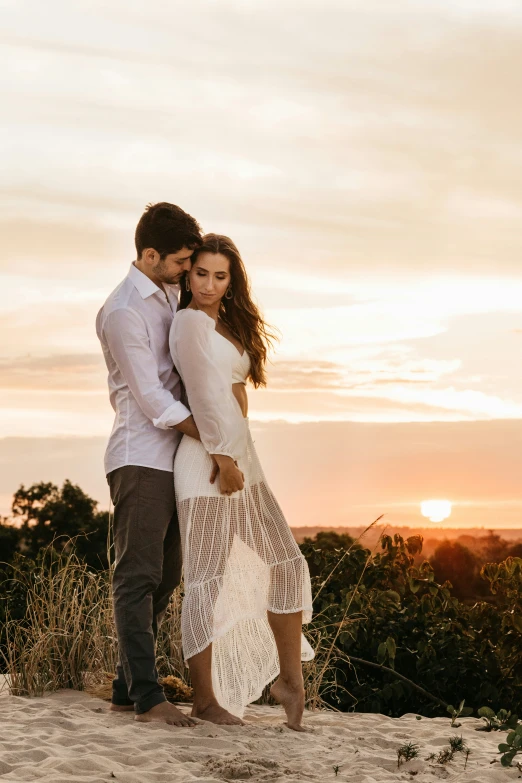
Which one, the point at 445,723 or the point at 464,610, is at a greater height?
the point at 464,610

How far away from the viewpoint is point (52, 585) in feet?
19.5

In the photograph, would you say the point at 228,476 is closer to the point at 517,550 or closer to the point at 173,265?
the point at 173,265

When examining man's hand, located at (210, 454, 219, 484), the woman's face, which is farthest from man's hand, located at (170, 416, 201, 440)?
the woman's face

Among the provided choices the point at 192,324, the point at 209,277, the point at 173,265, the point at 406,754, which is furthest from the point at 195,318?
the point at 406,754

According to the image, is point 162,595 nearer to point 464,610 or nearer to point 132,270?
point 132,270

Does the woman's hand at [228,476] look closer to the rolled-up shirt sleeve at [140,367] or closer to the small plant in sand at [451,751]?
the rolled-up shirt sleeve at [140,367]

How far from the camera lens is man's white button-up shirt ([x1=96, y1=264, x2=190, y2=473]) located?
448 centimetres

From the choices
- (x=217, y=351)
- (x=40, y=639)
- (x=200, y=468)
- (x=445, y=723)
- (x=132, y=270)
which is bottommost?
(x=445, y=723)

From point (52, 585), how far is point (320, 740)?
2.14 metres

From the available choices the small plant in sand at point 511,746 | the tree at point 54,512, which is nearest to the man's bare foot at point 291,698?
the small plant in sand at point 511,746

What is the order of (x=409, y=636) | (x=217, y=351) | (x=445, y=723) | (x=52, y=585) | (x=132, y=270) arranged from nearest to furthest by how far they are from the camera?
(x=217, y=351), (x=132, y=270), (x=445, y=723), (x=52, y=585), (x=409, y=636)

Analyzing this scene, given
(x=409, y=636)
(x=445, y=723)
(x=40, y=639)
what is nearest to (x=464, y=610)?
(x=409, y=636)

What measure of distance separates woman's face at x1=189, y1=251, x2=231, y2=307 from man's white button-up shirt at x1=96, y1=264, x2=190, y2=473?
0.25 m

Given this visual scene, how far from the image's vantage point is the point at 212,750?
4.15 metres
